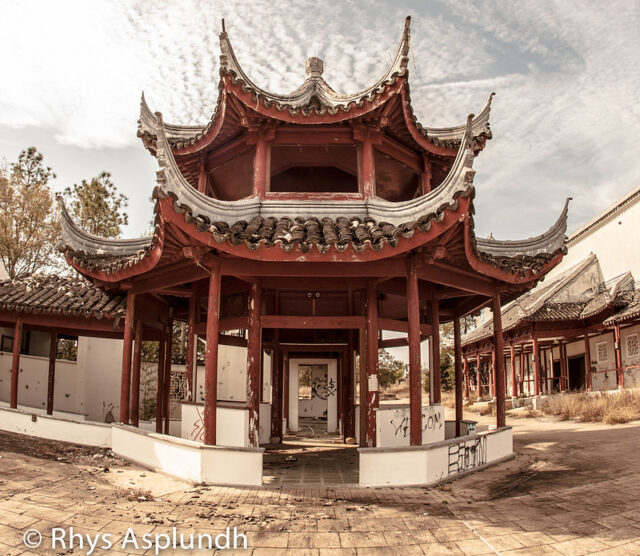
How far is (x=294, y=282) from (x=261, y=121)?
10.6 feet

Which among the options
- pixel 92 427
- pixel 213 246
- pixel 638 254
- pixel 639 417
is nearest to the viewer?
pixel 213 246

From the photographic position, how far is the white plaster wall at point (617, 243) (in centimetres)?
2956

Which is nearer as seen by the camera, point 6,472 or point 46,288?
point 6,472

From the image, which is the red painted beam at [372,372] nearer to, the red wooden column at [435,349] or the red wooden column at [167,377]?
the red wooden column at [435,349]

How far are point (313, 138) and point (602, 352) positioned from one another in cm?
2187

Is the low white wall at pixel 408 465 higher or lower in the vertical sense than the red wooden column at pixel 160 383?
lower

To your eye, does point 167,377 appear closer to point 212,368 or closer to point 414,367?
point 212,368

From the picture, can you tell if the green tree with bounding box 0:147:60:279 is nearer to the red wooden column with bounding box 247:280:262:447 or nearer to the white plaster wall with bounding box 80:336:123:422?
the white plaster wall with bounding box 80:336:123:422

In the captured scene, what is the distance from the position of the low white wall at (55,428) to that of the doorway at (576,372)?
81.4ft

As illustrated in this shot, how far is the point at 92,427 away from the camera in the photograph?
1168 cm

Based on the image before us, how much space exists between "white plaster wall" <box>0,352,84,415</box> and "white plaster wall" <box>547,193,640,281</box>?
2438 centimetres

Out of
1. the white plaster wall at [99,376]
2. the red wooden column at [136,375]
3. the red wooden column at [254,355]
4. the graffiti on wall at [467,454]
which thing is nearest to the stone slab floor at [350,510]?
the graffiti on wall at [467,454]

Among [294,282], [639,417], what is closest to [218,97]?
[294,282]

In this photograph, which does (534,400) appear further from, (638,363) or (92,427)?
(92,427)
